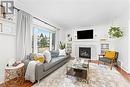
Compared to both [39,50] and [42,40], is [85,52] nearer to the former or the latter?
[42,40]

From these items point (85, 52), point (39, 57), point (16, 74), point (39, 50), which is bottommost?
point (16, 74)

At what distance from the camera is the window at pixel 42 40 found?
461 centimetres

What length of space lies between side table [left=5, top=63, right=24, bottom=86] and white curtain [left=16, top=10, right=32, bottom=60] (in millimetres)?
566

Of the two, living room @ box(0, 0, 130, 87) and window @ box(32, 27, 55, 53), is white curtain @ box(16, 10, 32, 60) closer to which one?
living room @ box(0, 0, 130, 87)

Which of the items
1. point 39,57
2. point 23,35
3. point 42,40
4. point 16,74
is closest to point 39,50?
point 42,40

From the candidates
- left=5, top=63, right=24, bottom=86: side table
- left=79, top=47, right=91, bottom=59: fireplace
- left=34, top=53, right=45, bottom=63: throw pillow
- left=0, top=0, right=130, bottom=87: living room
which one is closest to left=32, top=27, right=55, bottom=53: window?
left=0, top=0, right=130, bottom=87: living room

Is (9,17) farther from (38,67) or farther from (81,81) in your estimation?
(81,81)

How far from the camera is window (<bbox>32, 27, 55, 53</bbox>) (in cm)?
461

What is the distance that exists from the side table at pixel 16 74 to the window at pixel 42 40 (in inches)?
68.4

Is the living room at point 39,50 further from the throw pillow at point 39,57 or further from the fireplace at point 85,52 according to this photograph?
the fireplace at point 85,52

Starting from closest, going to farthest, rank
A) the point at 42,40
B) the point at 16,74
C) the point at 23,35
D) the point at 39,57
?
the point at 16,74 → the point at 39,57 → the point at 23,35 → the point at 42,40

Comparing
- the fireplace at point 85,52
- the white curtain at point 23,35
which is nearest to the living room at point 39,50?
the white curtain at point 23,35

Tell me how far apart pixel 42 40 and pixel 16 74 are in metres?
2.73

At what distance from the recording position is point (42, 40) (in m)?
5.36
